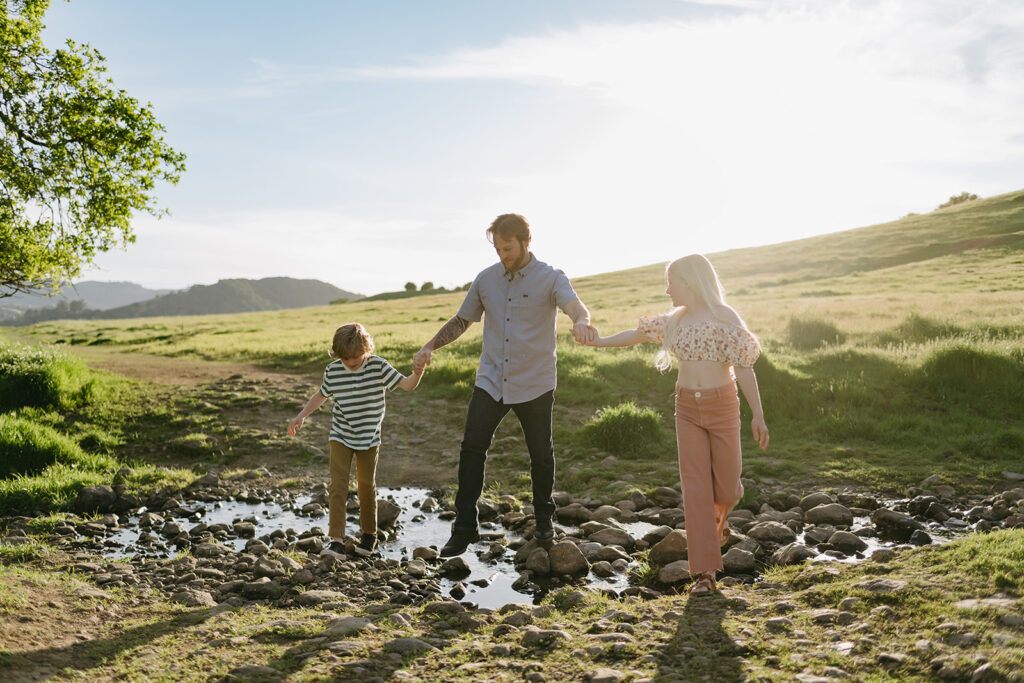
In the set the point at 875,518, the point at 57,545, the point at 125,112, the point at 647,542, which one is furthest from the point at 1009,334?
the point at 125,112

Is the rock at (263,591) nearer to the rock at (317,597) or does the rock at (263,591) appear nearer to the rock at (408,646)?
the rock at (317,597)

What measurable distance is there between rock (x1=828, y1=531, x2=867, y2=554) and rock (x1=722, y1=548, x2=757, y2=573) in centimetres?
103

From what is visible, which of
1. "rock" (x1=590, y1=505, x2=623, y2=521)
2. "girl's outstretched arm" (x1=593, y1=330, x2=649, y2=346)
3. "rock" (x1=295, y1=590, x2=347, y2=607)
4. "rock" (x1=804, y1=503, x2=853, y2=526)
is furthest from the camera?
"rock" (x1=590, y1=505, x2=623, y2=521)

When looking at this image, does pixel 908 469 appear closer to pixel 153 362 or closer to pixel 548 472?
pixel 548 472

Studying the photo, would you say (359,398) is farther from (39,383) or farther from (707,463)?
(39,383)

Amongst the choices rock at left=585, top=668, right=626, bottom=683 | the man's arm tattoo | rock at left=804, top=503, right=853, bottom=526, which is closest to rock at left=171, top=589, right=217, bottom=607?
the man's arm tattoo

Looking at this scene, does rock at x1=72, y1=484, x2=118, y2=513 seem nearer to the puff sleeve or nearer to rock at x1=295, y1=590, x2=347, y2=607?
rock at x1=295, y1=590, x2=347, y2=607

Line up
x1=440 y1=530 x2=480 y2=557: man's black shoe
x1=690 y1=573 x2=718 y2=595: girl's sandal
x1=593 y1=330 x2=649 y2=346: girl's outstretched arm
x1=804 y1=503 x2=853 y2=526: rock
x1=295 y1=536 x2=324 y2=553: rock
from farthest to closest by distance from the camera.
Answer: x1=804 y1=503 x2=853 y2=526: rock, x1=295 y1=536 x2=324 y2=553: rock, x1=440 y1=530 x2=480 y2=557: man's black shoe, x1=593 y1=330 x2=649 y2=346: girl's outstretched arm, x1=690 y1=573 x2=718 y2=595: girl's sandal

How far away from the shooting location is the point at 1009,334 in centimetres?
1553

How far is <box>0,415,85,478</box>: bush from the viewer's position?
372 inches

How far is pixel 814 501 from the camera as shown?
7871 mm

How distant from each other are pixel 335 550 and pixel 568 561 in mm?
2295

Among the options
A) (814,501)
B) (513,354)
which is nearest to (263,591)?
(513,354)

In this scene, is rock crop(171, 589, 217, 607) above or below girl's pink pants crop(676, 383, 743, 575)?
below
